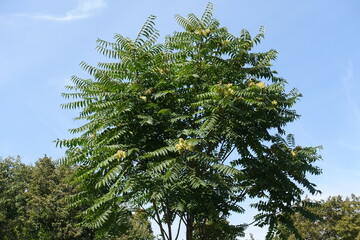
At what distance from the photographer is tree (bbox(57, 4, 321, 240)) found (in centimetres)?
725

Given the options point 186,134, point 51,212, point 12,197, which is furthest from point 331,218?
point 186,134

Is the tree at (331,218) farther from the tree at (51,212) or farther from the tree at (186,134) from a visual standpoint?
the tree at (186,134)

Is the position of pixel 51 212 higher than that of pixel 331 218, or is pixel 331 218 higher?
pixel 331 218

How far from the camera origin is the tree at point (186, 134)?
7.25 metres

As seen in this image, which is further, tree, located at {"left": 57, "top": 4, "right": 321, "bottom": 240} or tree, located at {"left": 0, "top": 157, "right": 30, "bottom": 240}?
tree, located at {"left": 0, "top": 157, "right": 30, "bottom": 240}

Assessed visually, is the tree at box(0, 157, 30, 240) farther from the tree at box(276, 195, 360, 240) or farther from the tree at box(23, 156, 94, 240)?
the tree at box(276, 195, 360, 240)

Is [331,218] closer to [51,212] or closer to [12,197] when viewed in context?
[51,212]

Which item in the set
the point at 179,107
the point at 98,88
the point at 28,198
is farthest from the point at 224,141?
the point at 28,198

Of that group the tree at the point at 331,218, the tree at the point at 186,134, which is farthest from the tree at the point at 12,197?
the tree at the point at 186,134

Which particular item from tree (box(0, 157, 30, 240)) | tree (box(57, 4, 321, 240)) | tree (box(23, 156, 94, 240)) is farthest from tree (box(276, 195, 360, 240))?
tree (box(57, 4, 321, 240))

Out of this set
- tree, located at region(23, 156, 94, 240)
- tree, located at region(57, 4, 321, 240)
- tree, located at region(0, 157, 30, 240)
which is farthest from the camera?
tree, located at region(0, 157, 30, 240)

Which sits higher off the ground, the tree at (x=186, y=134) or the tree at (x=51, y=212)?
the tree at (x=51, y=212)

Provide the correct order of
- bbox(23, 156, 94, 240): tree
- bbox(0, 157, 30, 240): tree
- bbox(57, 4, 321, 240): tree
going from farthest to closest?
bbox(0, 157, 30, 240): tree → bbox(23, 156, 94, 240): tree → bbox(57, 4, 321, 240): tree

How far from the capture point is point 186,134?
757cm
